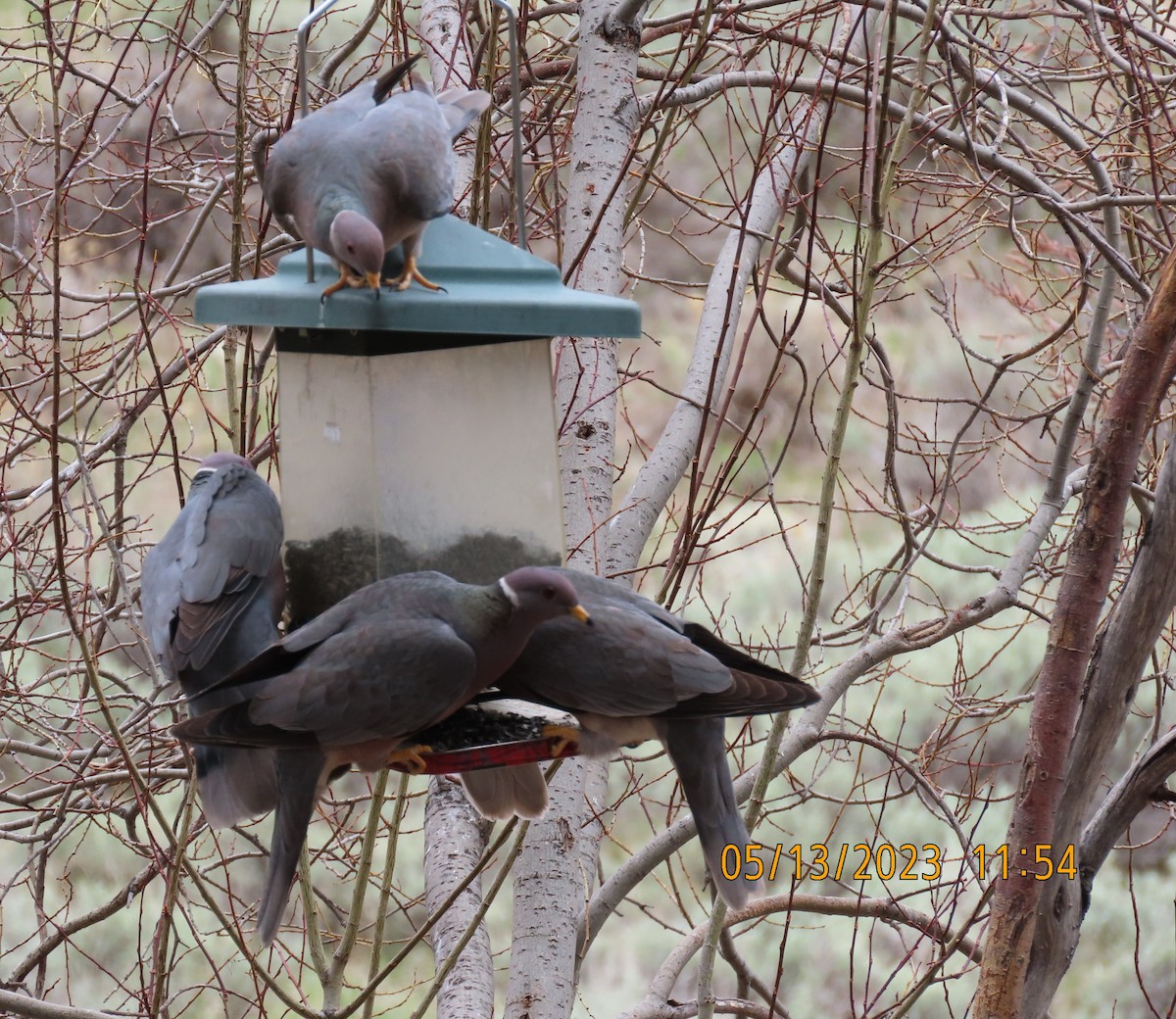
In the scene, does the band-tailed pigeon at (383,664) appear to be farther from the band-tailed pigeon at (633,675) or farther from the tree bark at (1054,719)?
the tree bark at (1054,719)

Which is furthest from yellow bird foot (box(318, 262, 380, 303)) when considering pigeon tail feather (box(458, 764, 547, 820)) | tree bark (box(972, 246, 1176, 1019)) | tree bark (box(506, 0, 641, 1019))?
tree bark (box(972, 246, 1176, 1019))

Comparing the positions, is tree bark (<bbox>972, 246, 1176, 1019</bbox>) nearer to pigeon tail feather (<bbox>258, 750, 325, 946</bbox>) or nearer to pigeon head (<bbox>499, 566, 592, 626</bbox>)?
pigeon head (<bbox>499, 566, 592, 626</bbox>)

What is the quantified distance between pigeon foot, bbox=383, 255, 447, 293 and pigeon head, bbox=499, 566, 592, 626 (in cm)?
43

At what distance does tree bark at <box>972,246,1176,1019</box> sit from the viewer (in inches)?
100

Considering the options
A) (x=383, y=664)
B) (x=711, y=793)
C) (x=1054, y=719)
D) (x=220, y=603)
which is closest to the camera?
(x=383, y=664)

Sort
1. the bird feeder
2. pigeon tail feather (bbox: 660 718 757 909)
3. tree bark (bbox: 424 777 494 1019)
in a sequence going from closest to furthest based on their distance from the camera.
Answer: the bird feeder → pigeon tail feather (bbox: 660 718 757 909) → tree bark (bbox: 424 777 494 1019)

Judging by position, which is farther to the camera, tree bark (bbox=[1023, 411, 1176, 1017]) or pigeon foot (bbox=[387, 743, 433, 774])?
tree bark (bbox=[1023, 411, 1176, 1017])

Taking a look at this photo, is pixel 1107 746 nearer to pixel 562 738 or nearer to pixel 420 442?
pixel 562 738

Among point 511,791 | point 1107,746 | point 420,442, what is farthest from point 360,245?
point 1107,746

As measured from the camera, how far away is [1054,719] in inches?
102

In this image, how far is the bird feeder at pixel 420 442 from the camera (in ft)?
6.78

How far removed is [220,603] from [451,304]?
65cm

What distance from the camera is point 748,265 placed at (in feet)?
10.8

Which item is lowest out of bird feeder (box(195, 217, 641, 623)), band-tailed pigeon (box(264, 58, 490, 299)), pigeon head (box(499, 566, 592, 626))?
pigeon head (box(499, 566, 592, 626))
